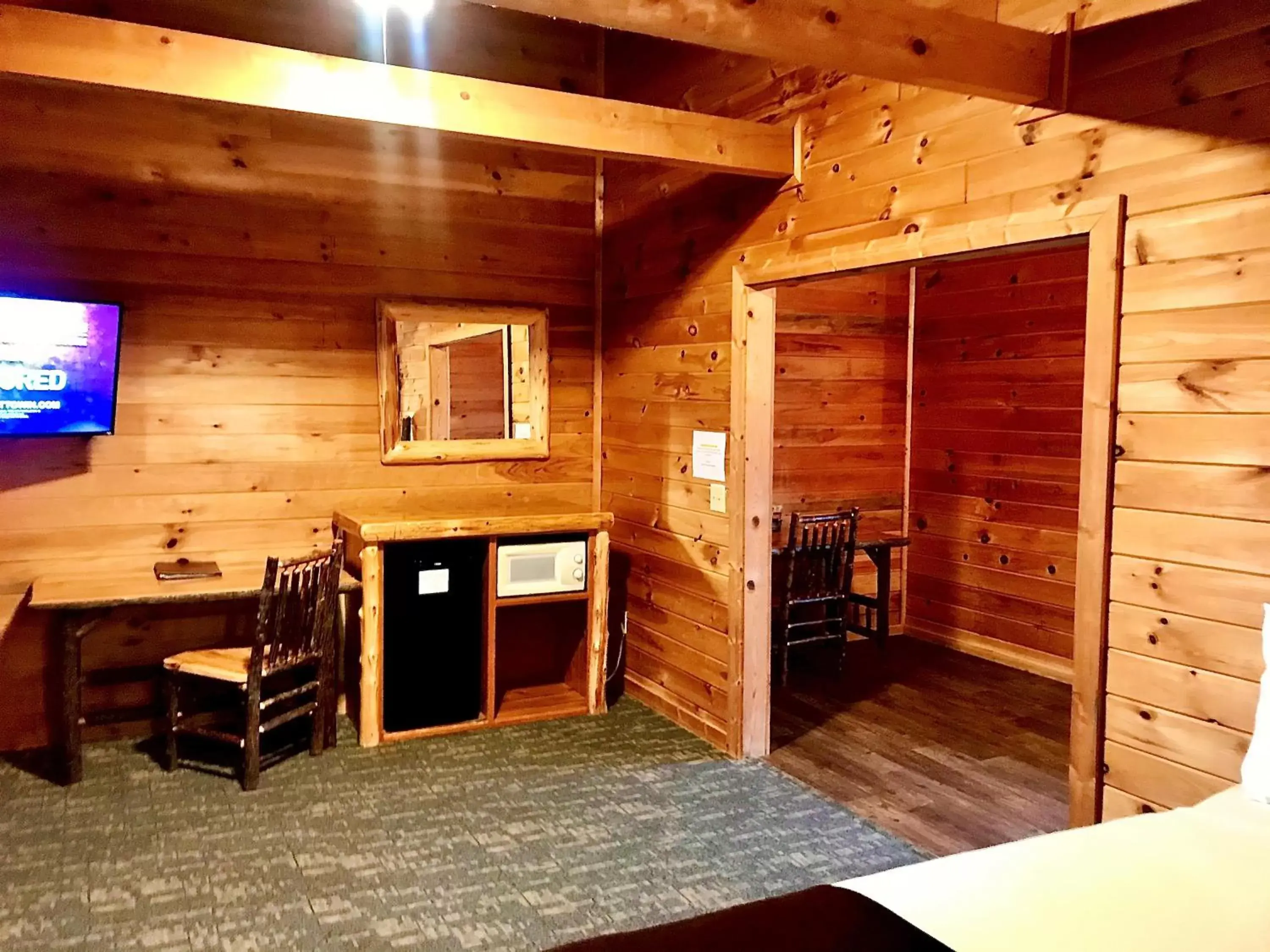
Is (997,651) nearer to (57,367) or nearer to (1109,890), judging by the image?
(1109,890)

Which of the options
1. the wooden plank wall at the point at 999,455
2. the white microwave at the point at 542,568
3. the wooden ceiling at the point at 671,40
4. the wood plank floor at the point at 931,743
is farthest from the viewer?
the wooden plank wall at the point at 999,455

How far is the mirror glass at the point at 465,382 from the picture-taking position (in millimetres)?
4762

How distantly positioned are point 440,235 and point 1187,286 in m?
3.31

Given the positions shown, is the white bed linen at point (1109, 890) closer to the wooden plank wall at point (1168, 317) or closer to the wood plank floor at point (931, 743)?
the wooden plank wall at point (1168, 317)

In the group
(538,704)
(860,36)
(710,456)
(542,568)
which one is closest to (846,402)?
(710,456)

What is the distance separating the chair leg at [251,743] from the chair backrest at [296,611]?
0.12 m

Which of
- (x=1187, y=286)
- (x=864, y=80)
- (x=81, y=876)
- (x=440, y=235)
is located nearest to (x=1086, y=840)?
(x=1187, y=286)

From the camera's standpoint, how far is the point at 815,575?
5.30 metres

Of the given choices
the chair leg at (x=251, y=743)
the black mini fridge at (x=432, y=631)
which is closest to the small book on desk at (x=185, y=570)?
the chair leg at (x=251, y=743)

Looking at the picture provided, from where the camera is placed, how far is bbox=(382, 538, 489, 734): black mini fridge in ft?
13.5

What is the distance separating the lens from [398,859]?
317cm

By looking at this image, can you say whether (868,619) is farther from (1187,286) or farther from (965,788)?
(1187,286)

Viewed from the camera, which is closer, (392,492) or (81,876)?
(81,876)

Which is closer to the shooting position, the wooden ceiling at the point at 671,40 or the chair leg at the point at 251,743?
the wooden ceiling at the point at 671,40
